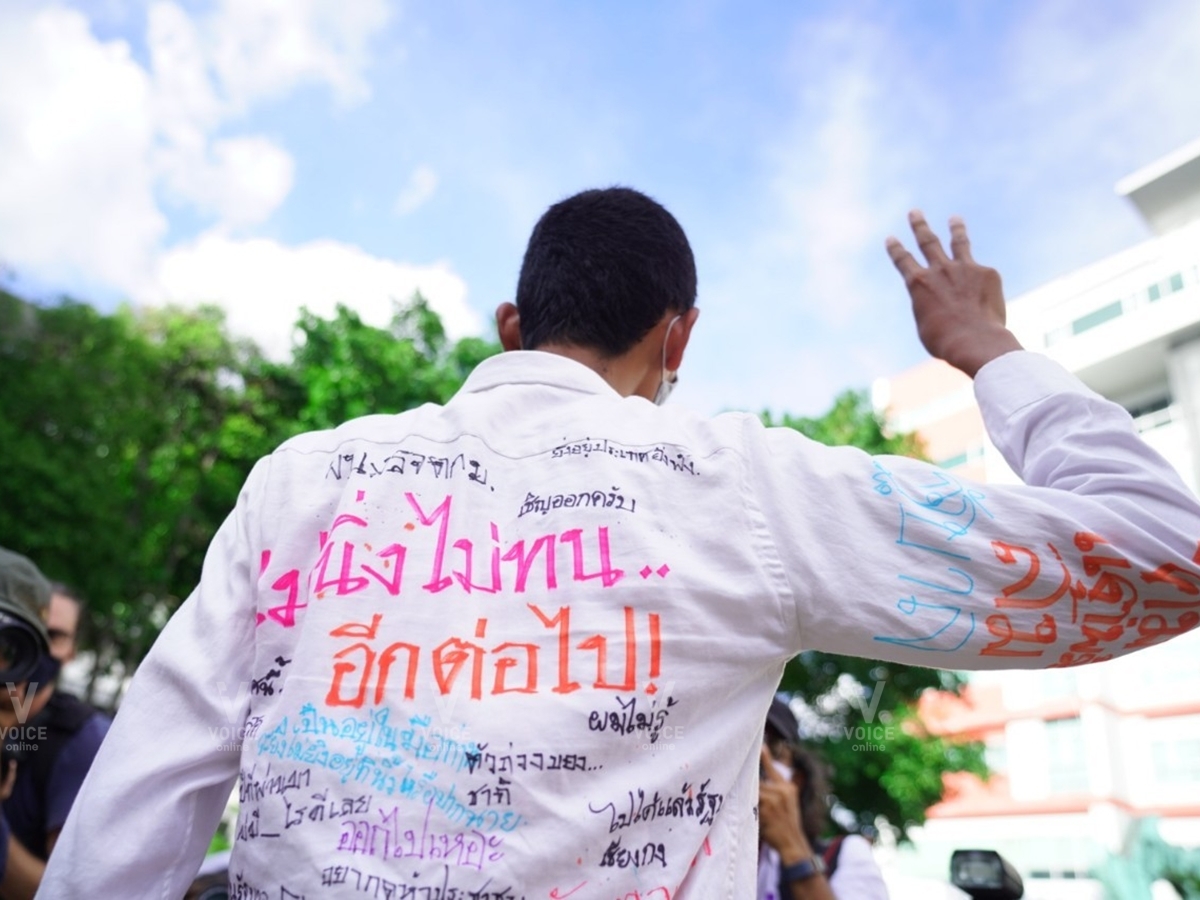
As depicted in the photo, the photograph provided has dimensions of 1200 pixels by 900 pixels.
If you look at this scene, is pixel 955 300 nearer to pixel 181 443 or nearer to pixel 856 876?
pixel 856 876

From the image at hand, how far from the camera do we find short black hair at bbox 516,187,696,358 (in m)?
1.56

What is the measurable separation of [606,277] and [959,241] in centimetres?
65

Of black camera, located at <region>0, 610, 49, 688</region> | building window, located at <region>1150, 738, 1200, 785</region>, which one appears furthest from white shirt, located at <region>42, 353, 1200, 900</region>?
building window, located at <region>1150, 738, 1200, 785</region>

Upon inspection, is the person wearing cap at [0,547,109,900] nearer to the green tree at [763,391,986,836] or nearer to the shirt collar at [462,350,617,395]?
the shirt collar at [462,350,617,395]

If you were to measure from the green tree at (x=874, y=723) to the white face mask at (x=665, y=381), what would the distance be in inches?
603

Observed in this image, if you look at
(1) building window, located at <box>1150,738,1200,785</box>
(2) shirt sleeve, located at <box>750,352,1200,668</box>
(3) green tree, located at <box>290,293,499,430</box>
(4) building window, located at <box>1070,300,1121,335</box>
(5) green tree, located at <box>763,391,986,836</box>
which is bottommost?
(2) shirt sleeve, located at <box>750,352,1200,668</box>

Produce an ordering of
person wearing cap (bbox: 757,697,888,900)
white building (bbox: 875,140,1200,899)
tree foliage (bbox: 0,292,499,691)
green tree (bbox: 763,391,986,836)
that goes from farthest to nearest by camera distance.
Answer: white building (bbox: 875,140,1200,899) < green tree (bbox: 763,391,986,836) < tree foliage (bbox: 0,292,499,691) < person wearing cap (bbox: 757,697,888,900)

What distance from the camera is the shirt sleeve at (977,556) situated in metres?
1.23

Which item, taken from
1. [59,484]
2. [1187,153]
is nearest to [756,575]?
[59,484]

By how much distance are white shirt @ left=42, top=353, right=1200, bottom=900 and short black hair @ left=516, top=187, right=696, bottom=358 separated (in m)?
0.19

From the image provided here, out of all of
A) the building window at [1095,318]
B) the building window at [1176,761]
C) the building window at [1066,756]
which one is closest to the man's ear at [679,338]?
the building window at [1176,761]

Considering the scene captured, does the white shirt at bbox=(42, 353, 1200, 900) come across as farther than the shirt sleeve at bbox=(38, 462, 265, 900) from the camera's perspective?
No

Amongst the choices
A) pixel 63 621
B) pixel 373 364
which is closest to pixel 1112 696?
pixel 373 364

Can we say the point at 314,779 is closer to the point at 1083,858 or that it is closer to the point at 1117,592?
the point at 1117,592
